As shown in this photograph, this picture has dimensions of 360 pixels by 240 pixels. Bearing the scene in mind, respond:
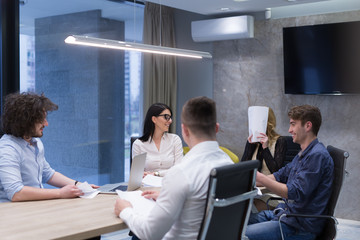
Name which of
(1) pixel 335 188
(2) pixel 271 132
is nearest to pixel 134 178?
(1) pixel 335 188

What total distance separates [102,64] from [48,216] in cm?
349

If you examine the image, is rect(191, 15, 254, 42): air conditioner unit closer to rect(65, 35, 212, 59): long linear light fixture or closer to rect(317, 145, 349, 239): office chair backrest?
rect(65, 35, 212, 59): long linear light fixture

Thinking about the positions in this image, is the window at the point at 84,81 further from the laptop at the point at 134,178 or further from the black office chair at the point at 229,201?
the black office chair at the point at 229,201

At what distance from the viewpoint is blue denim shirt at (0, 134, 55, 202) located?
276cm

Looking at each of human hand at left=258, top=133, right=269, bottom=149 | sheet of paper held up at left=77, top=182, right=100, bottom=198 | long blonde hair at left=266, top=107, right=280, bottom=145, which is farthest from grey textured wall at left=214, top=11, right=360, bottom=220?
sheet of paper held up at left=77, top=182, right=100, bottom=198

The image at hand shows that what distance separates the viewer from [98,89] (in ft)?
18.7

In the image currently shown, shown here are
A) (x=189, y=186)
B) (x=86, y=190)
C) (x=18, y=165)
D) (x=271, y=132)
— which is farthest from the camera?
(x=271, y=132)

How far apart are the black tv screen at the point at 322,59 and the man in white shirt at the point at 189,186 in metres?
3.52

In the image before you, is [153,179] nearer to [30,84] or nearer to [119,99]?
[30,84]

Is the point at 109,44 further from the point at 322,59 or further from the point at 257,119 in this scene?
the point at 322,59

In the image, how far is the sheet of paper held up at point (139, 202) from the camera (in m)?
2.42

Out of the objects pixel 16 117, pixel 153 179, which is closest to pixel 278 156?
pixel 153 179

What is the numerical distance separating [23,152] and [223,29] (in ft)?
11.9

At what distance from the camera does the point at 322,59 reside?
5.43 meters
